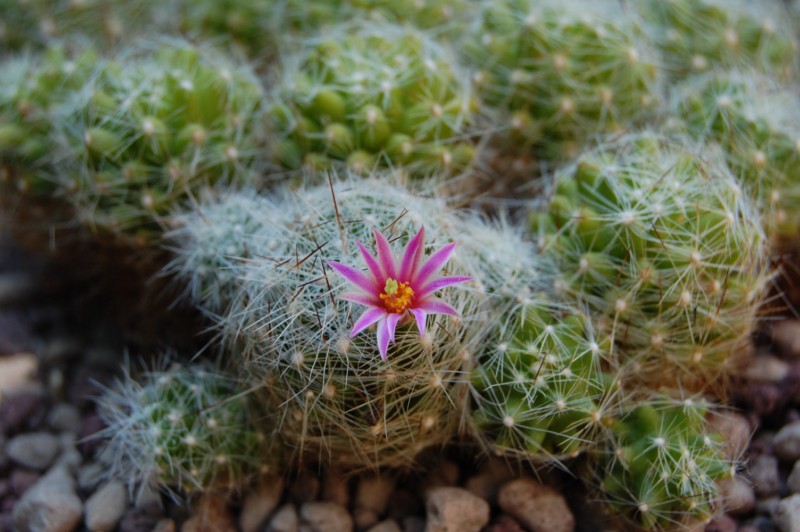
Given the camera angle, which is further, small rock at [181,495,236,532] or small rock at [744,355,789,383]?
small rock at [744,355,789,383]

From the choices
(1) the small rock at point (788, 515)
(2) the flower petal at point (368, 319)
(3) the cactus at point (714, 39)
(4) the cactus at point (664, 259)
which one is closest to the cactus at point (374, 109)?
(4) the cactus at point (664, 259)

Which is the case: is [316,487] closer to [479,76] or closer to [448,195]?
[448,195]

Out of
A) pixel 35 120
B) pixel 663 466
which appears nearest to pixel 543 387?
pixel 663 466

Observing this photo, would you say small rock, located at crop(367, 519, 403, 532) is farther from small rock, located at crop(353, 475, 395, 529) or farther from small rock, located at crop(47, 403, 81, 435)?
small rock, located at crop(47, 403, 81, 435)

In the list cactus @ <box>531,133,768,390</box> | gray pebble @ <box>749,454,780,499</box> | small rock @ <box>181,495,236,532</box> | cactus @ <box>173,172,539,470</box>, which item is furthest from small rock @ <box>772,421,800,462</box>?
small rock @ <box>181,495,236,532</box>

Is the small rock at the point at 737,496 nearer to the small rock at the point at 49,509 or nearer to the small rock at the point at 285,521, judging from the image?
the small rock at the point at 285,521

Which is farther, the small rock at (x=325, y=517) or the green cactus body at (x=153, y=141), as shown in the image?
the green cactus body at (x=153, y=141)

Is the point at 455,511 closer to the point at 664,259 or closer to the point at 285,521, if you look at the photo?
the point at 285,521
